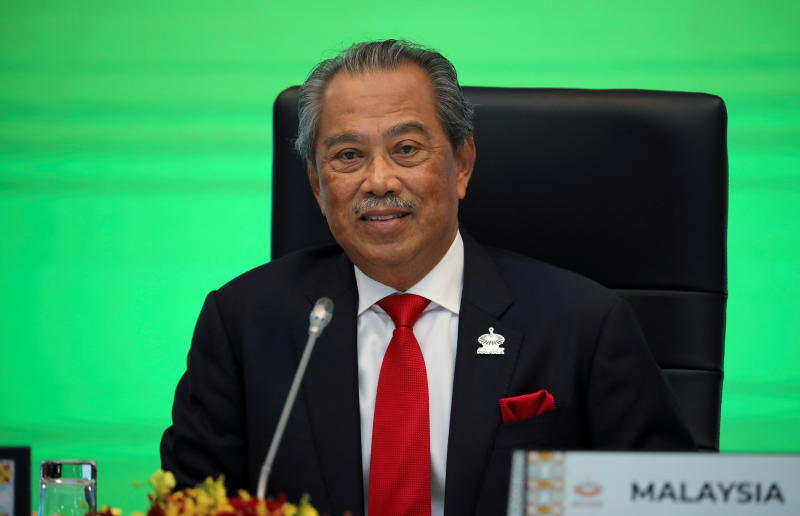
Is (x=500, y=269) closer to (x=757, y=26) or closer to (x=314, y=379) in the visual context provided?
(x=314, y=379)

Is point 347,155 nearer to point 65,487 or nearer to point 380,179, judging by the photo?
point 380,179

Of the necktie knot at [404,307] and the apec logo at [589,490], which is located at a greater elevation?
the necktie knot at [404,307]

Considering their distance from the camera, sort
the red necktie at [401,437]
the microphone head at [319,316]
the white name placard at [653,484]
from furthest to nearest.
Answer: the red necktie at [401,437] → the microphone head at [319,316] → the white name placard at [653,484]

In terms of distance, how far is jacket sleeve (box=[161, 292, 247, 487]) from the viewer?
1825mm

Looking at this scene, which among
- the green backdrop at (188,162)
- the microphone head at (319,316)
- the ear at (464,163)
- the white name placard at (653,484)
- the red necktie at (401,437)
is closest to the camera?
the white name placard at (653,484)

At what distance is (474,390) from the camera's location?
70.7 inches

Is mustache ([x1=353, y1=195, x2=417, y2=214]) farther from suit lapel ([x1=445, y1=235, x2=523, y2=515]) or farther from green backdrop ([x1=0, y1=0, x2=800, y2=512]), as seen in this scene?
green backdrop ([x1=0, y1=0, x2=800, y2=512])

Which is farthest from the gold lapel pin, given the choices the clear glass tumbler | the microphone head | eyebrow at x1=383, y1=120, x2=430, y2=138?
the clear glass tumbler

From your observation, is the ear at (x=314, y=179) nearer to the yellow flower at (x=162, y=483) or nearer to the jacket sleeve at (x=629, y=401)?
the jacket sleeve at (x=629, y=401)

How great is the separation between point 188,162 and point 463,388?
1874mm

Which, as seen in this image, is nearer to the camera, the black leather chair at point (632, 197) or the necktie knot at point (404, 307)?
the necktie knot at point (404, 307)

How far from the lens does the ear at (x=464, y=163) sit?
1956mm

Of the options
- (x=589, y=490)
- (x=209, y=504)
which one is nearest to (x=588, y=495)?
(x=589, y=490)

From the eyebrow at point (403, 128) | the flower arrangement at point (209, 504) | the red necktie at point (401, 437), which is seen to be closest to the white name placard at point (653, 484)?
the flower arrangement at point (209, 504)
